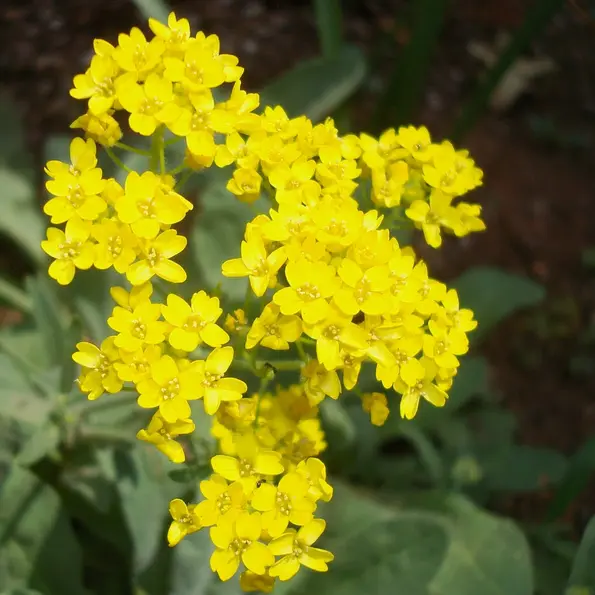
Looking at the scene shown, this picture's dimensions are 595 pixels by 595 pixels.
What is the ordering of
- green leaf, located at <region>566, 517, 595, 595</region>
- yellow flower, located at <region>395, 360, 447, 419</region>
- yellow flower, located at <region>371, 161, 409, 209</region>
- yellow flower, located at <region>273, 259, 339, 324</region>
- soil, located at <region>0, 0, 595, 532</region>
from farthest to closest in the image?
soil, located at <region>0, 0, 595, 532</region>
green leaf, located at <region>566, 517, 595, 595</region>
yellow flower, located at <region>371, 161, 409, 209</region>
yellow flower, located at <region>395, 360, 447, 419</region>
yellow flower, located at <region>273, 259, 339, 324</region>

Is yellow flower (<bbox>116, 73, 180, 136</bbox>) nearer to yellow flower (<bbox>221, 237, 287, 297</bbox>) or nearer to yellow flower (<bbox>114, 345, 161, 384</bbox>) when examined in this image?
yellow flower (<bbox>221, 237, 287, 297</bbox>)

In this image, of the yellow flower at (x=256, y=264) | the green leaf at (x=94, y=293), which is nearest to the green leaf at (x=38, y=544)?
the green leaf at (x=94, y=293)

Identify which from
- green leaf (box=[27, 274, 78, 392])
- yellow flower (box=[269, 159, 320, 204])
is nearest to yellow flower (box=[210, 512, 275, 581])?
yellow flower (box=[269, 159, 320, 204])

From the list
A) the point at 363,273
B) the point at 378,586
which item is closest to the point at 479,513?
the point at 378,586

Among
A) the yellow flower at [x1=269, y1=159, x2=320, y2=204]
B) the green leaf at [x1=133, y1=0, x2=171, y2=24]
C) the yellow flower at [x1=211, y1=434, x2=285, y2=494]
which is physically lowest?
the yellow flower at [x1=211, y1=434, x2=285, y2=494]

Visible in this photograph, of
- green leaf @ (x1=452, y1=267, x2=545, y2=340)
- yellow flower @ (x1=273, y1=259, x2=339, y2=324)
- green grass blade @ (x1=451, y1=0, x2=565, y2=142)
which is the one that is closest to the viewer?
yellow flower @ (x1=273, y1=259, x2=339, y2=324)
